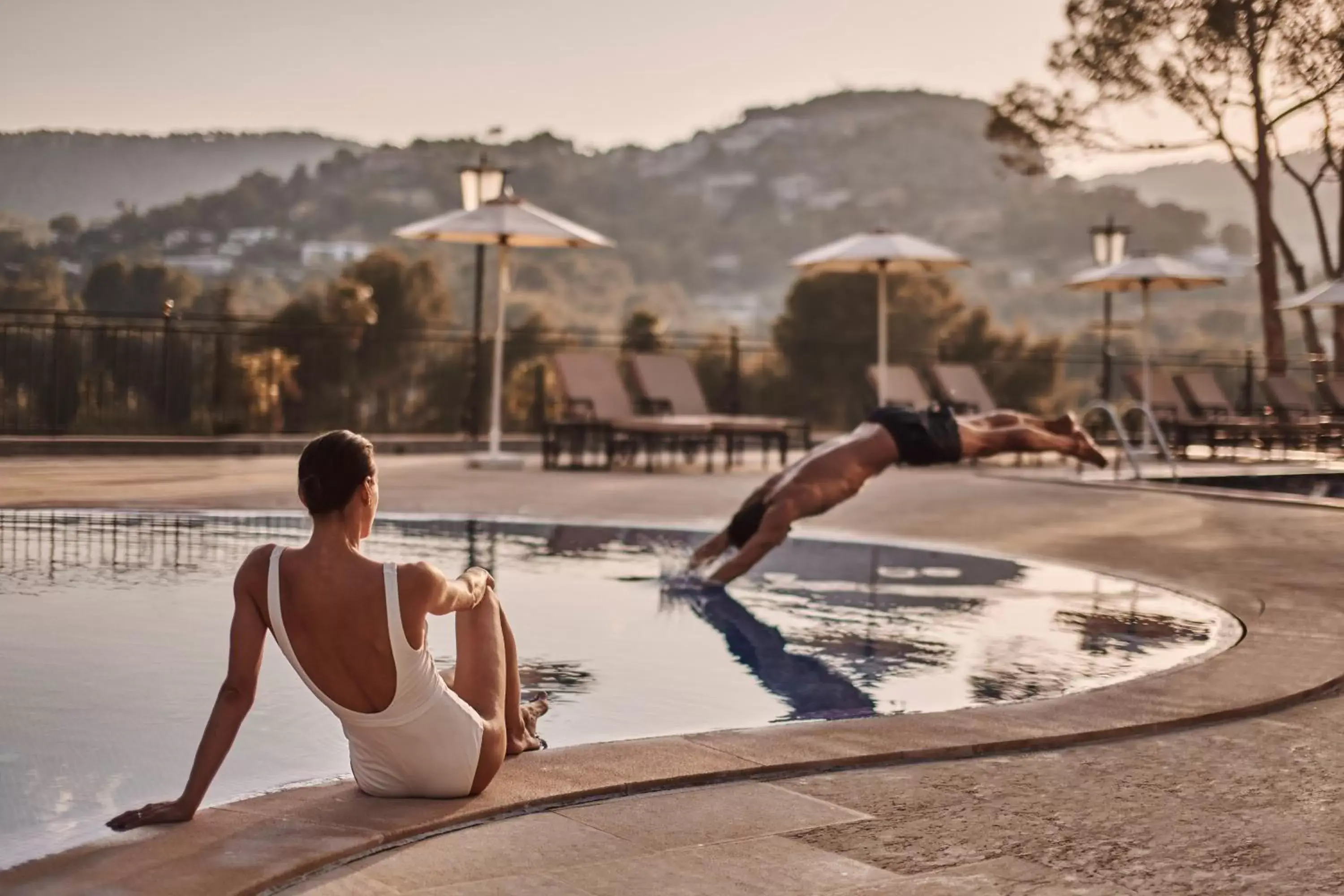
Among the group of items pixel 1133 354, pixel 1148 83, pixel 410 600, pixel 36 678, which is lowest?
pixel 36 678

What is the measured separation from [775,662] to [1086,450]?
305cm

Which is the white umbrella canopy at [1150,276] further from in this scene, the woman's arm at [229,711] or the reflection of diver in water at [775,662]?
the woman's arm at [229,711]

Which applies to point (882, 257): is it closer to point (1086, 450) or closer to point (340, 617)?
point (1086, 450)

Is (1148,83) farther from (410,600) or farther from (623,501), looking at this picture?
(410,600)

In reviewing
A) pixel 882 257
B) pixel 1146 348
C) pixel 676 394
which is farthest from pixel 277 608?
pixel 1146 348

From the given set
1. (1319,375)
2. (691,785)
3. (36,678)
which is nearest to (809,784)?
(691,785)

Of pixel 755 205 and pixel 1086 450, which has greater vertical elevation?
pixel 755 205

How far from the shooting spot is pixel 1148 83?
24391 mm

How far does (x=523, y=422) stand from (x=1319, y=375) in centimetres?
1172

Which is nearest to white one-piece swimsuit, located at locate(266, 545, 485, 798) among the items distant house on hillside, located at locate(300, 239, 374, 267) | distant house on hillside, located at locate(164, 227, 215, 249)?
distant house on hillside, located at locate(164, 227, 215, 249)

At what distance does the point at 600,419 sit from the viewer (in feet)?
46.8

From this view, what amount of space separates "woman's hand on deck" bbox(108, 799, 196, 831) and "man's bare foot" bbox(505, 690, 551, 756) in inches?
27.6

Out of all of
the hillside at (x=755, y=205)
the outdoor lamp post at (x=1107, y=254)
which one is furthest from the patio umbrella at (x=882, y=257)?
the hillside at (x=755, y=205)

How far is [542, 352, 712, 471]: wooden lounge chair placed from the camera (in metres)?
13.9
